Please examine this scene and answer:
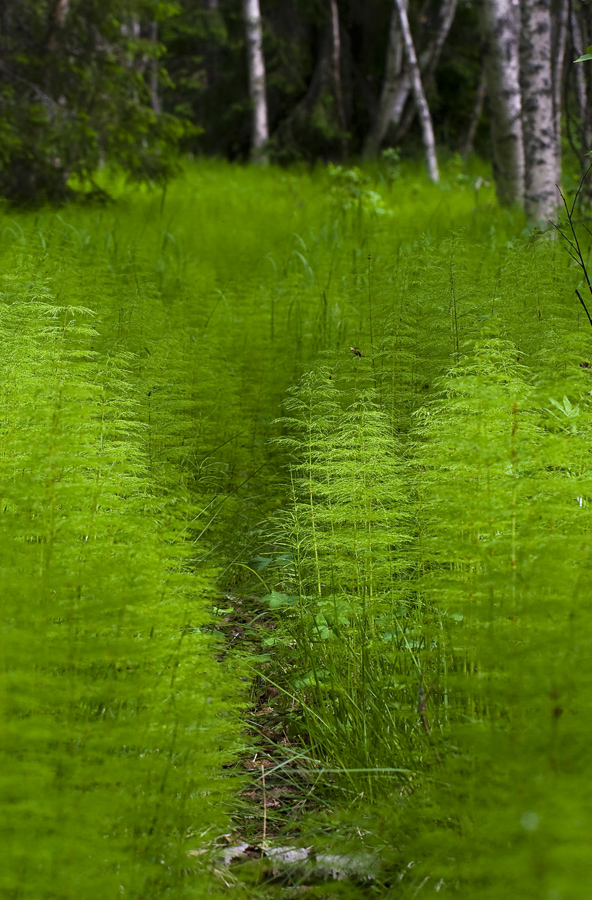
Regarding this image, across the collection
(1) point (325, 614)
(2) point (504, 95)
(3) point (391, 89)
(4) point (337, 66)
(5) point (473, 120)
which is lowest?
(1) point (325, 614)

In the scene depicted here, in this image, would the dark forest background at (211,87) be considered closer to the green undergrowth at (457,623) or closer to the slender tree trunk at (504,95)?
the slender tree trunk at (504,95)

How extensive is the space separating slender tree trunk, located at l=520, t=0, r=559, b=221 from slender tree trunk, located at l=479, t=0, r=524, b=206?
0.42 meters

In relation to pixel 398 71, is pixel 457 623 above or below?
below

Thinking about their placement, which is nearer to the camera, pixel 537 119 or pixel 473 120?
pixel 537 119

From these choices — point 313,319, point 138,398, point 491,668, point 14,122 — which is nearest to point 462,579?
point 491,668

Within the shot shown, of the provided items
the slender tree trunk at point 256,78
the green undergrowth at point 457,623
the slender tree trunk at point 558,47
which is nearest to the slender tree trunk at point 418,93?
the slender tree trunk at point 558,47

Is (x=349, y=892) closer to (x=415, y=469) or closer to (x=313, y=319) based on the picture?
(x=415, y=469)

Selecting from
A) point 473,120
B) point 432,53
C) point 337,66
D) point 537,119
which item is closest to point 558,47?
point 537,119

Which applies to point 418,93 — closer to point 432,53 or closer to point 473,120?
point 432,53

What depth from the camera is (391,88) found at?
10281 millimetres

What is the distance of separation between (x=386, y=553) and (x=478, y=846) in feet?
2.70

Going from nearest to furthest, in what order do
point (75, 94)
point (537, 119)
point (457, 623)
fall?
point (457, 623), point (537, 119), point (75, 94)

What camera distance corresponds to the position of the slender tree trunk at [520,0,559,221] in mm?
5301

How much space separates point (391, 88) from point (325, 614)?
32.8 feet
